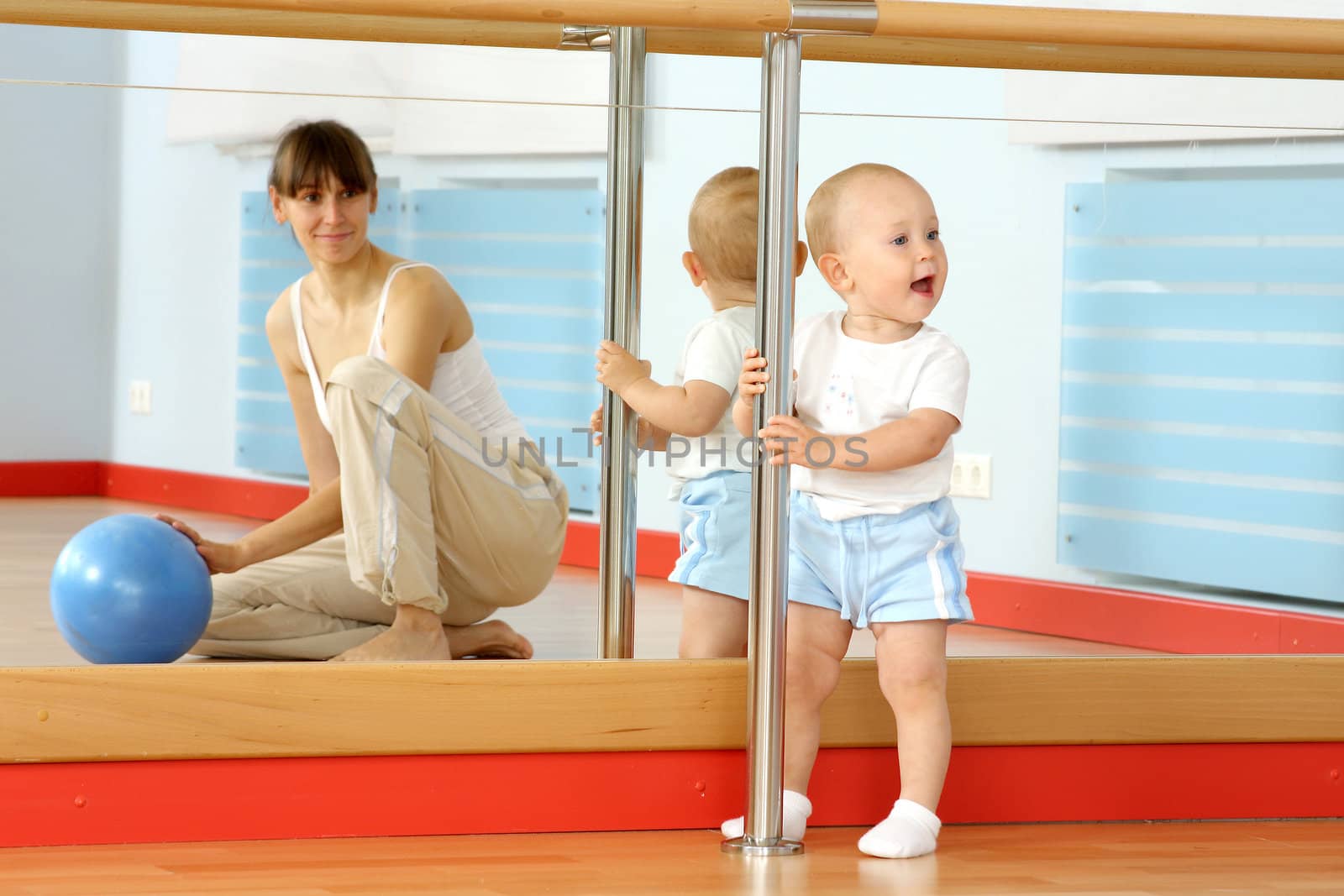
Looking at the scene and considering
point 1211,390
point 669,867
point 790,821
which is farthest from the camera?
point 1211,390

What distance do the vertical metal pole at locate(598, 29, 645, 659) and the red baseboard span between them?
2 cm

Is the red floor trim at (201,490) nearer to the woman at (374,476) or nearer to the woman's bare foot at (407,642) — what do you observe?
the woman at (374,476)

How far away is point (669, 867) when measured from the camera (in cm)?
157

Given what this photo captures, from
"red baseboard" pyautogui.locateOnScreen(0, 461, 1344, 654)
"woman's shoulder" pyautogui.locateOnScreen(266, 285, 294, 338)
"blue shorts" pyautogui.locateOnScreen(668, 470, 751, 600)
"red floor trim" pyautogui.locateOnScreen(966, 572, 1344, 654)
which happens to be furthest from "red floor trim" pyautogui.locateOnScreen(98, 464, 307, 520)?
"red floor trim" pyautogui.locateOnScreen(966, 572, 1344, 654)

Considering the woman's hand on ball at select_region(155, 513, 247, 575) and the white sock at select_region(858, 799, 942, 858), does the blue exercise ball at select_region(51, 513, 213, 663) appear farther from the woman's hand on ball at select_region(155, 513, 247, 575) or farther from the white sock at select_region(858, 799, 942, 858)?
the white sock at select_region(858, 799, 942, 858)

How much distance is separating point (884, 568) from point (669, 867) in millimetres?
364

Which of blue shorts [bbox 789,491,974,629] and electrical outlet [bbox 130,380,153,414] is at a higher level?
electrical outlet [bbox 130,380,153,414]

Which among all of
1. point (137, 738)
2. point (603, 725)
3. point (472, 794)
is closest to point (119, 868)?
point (137, 738)

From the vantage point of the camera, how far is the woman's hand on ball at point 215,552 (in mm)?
1785

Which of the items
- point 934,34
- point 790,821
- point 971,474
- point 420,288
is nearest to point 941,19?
point 934,34

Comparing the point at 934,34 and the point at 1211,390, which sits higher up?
the point at 934,34

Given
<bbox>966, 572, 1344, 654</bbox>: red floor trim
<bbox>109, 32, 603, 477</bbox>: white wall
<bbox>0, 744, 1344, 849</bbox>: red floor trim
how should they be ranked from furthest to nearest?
Answer: <bbox>966, 572, 1344, 654</bbox>: red floor trim < <bbox>109, 32, 603, 477</bbox>: white wall < <bbox>0, 744, 1344, 849</bbox>: red floor trim

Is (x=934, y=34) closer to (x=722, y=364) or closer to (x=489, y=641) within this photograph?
(x=722, y=364)

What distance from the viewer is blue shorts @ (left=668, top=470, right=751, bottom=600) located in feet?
5.82
